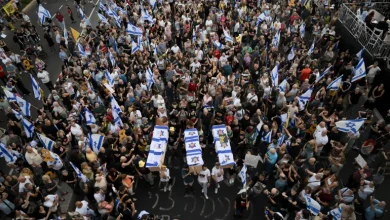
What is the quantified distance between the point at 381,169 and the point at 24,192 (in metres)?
12.2

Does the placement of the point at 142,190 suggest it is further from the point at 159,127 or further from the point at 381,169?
the point at 381,169

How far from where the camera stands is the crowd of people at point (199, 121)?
32.9 ft

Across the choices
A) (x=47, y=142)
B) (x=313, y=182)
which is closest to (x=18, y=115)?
(x=47, y=142)

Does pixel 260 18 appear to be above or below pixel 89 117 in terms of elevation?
above

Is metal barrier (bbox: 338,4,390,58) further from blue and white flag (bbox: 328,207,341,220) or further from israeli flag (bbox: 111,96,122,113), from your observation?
israeli flag (bbox: 111,96,122,113)

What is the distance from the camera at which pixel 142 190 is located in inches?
467

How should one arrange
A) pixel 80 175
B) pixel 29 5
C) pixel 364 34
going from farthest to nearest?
pixel 29 5 < pixel 364 34 < pixel 80 175

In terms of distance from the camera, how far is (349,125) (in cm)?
1126

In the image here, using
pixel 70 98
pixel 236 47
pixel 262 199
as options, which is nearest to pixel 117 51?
pixel 70 98

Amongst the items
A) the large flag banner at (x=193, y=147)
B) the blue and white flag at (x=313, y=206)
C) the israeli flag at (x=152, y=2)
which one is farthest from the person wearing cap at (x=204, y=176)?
the israeli flag at (x=152, y=2)

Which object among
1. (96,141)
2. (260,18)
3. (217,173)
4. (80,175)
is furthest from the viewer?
(260,18)

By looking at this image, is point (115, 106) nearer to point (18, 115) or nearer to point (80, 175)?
point (80, 175)

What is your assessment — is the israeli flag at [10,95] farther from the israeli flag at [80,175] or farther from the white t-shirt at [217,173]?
the white t-shirt at [217,173]

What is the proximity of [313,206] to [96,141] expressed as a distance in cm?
795
